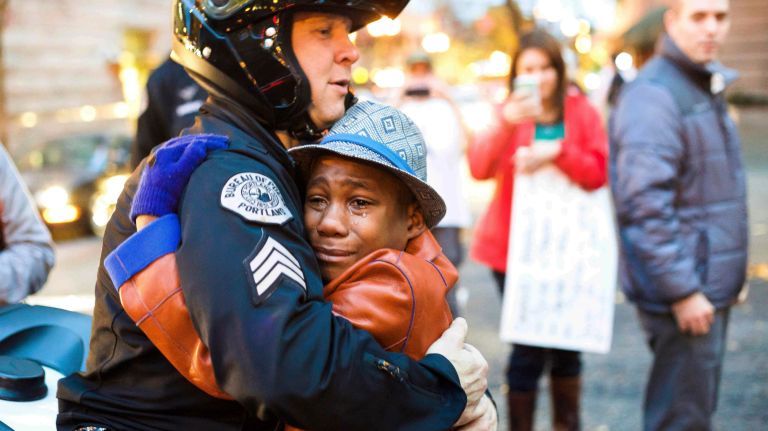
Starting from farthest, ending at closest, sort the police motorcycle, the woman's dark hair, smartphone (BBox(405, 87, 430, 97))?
smartphone (BBox(405, 87, 430, 97))
the woman's dark hair
the police motorcycle

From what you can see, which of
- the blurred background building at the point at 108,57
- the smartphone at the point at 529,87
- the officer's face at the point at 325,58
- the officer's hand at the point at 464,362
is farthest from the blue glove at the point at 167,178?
the blurred background building at the point at 108,57

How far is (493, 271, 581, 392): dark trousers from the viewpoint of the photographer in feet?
15.6

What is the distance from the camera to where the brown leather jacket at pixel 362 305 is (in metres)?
1.73

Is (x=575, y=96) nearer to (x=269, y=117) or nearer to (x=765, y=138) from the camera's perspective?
(x=269, y=117)

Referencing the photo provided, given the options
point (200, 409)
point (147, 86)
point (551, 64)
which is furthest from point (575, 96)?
point (200, 409)

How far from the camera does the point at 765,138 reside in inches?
805

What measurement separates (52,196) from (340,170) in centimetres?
1076

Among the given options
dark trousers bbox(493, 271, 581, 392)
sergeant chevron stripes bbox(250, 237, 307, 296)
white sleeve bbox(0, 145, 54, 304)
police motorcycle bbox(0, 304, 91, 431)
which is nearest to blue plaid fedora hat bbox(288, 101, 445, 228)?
sergeant chevron stripes bbox(250, 237, 307, 296)

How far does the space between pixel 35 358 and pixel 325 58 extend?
4.04 feet

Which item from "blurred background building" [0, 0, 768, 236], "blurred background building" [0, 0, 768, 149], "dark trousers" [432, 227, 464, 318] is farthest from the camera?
"blurred background building" [0, 0, 768, 149]

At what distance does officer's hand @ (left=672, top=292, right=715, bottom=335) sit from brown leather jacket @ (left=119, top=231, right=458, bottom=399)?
6.71 feet

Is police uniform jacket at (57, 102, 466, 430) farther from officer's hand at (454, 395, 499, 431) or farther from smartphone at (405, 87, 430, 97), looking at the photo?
smartphone at (405, 87, 430, 97)

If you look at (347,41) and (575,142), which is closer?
(347,41)

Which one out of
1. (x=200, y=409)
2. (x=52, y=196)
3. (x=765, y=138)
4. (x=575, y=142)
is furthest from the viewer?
(x=765, y=138)
